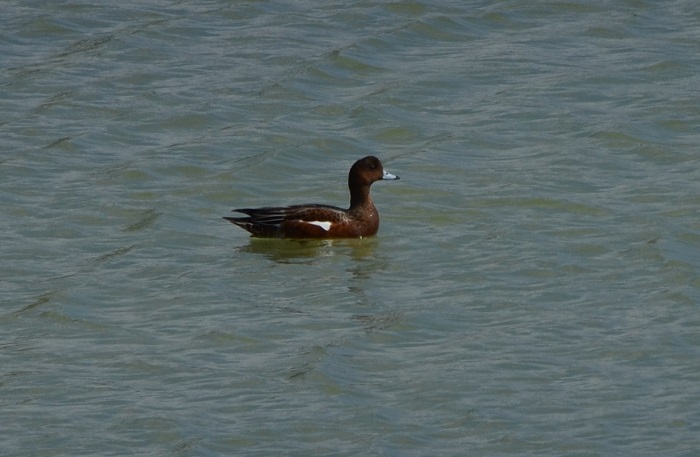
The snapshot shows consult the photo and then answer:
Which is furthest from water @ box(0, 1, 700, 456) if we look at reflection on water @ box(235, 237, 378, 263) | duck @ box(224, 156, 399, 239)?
duck @ box(224, 156, 399, 239)

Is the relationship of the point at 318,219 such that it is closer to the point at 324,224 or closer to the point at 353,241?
the point at 324,224

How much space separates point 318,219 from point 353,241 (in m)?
0.36

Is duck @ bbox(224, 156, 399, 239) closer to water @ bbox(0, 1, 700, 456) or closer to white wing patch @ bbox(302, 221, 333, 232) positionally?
white wing patch @ bbox(302, 221, 333, 232)

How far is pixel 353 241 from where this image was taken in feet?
48.1

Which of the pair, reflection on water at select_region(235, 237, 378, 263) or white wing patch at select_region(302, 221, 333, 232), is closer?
reflection on water at select_region(235, 237, 378, 263)

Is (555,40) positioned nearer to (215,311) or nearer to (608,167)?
(608,167)

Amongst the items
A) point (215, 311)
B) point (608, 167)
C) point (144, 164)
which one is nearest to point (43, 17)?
point (144, 164)

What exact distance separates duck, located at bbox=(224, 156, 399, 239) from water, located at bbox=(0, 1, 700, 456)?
14 centimetres

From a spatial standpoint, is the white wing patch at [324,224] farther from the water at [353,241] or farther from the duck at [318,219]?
the water at [353,241]

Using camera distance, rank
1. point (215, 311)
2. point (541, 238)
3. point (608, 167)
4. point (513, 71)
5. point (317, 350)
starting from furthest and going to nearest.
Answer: point (513, 71) → point (608, 167) → point (541, 238) → point (215, 311) → point (317, 350)

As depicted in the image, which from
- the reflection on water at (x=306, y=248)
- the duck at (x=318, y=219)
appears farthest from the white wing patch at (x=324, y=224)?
the reflection on water at (x=306, y=248)

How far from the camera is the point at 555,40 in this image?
20156 mm

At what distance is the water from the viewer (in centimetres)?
1024

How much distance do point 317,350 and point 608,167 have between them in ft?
17.8
